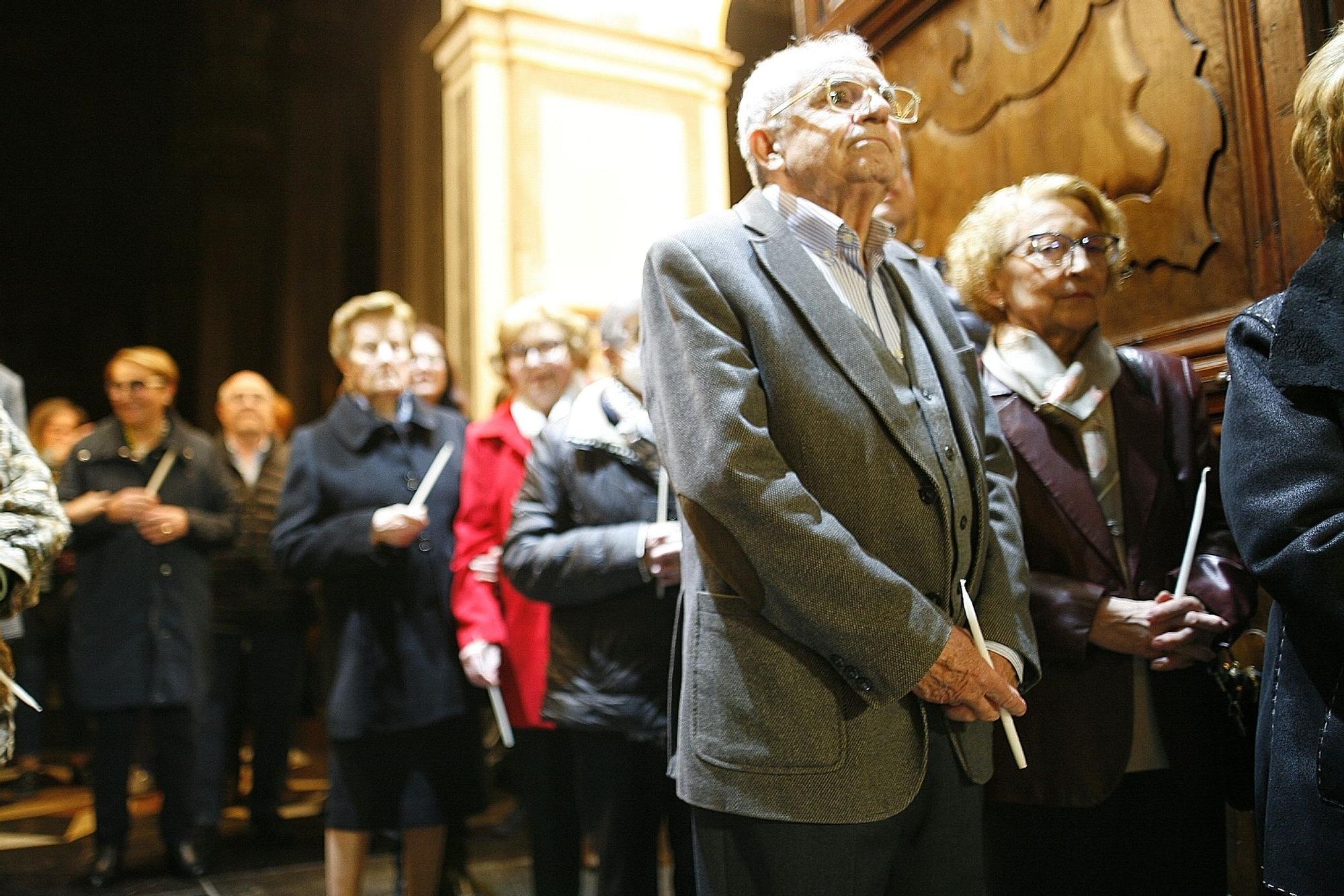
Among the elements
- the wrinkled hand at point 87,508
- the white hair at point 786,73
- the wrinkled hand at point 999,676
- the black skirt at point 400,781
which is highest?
the white hair at point 786,73

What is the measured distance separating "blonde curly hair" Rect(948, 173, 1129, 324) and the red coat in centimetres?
121

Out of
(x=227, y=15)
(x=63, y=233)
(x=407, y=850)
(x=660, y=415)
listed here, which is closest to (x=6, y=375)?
(x=407, y=850)

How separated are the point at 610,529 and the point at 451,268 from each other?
3.85 meters

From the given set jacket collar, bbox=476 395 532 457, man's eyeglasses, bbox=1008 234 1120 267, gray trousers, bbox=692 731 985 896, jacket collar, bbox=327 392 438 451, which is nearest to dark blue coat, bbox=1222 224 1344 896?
gray trousers, bbox=692 731 985 896

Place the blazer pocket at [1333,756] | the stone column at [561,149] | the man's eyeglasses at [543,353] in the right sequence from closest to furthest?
the blazer pocket at [1333,756] → the man's eyeglasses at [543,353] → the stone column at [561,149]

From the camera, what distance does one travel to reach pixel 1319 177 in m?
1.72

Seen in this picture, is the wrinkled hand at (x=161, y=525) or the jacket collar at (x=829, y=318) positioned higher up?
the jacket collar at (x=829, y=318)

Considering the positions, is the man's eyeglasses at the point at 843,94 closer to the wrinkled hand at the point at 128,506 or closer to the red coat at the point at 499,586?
the red coat at the point at 499,586

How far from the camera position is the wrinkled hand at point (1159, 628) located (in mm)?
1972

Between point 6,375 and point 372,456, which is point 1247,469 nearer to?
point 372,456

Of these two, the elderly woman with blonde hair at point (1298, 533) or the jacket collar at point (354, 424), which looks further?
the jacket collar at point (354, 424)

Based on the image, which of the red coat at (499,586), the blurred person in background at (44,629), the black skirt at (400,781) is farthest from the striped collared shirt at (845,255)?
the blurred person in background at (44,629)

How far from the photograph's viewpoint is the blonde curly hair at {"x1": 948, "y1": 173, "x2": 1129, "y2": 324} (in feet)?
7.68

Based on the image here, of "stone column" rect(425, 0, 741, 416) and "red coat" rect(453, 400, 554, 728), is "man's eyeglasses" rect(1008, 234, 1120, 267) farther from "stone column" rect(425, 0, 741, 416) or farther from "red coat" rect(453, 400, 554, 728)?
"stone column" rect(425, 0, 741, 416)
